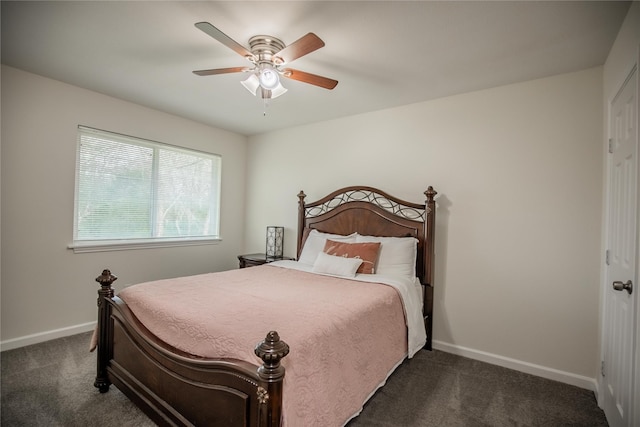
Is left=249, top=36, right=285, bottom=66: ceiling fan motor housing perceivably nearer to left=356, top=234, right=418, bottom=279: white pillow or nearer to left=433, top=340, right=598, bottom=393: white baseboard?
left=356, top=234, right=418, bottom=279: white pillow

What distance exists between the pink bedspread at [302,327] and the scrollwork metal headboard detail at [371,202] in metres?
1.07

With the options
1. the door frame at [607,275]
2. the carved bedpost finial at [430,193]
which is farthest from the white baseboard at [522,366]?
the carved bedpost finial at [430,193]

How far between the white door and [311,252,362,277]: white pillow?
177cm

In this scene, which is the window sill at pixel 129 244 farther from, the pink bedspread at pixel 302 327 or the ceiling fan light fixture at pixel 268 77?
the ceiling fan light fixture at pixel 268 77

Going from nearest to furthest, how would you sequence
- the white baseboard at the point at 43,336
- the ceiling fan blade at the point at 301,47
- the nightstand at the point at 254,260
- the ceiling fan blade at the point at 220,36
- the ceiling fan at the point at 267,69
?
the ceiling fan blade at the point at 220,36 < the ceiling fan blade at the point at 301,47 < the ceiling fan at the point at 267,69 < the white baseboard at the point at 43,336 < the nightstand at the point at 254,260

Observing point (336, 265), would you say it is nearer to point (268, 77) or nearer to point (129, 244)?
point (268, 77)

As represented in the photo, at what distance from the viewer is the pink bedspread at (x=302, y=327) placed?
1398 mm

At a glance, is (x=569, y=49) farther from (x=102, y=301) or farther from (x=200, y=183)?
(x=200, y=183)

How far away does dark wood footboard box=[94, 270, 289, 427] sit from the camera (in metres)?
1.17

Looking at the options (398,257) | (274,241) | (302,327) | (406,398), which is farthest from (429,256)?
(274,241)

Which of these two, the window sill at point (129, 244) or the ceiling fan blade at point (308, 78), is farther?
the window sill at point (129, 244)

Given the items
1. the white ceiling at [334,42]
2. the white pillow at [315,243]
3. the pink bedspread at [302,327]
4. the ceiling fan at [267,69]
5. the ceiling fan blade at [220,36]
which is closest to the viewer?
the pink bedspread at [302,327]

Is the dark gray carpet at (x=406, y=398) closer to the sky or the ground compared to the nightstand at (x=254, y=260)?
closer to the ground

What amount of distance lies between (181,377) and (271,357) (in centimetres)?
73
